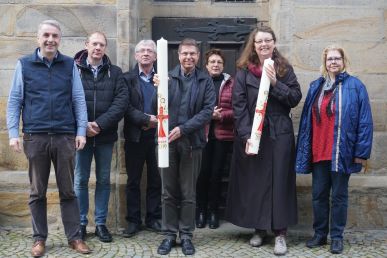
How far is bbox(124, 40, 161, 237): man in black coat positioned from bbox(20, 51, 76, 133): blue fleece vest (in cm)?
74

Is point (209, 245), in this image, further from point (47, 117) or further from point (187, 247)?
point (47, 117)

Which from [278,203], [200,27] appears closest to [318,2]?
[200,27]

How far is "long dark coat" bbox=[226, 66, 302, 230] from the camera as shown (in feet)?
15.6

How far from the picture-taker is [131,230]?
5.20 meters

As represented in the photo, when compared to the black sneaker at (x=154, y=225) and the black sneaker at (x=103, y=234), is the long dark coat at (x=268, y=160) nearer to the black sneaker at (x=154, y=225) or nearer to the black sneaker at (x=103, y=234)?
the black sneaker at (x=154, y=225)

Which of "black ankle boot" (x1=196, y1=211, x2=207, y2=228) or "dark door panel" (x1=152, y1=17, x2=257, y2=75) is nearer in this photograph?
"black ankle boot" (x1=196, y1=211, x2=207, y2=228)

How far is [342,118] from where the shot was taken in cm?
458

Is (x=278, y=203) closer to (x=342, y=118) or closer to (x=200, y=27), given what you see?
(x=342, y=118)

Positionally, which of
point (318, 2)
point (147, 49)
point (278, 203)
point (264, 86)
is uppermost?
point (318, 2)

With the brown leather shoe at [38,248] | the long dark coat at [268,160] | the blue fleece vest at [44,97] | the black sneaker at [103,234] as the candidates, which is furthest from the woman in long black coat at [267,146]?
the brown leather shoe at [38,248]

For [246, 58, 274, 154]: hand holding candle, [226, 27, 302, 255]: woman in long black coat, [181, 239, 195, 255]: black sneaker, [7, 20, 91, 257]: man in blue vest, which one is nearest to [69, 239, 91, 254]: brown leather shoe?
[7, 20, 91, 257]: man in blue vest

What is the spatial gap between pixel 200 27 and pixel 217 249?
2456mm

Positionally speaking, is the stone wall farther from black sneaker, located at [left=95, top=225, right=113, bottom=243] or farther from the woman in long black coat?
the woman in long black coat

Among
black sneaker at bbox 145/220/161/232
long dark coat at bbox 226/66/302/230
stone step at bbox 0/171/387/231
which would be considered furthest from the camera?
stone step at bbox 0/171/387/231
